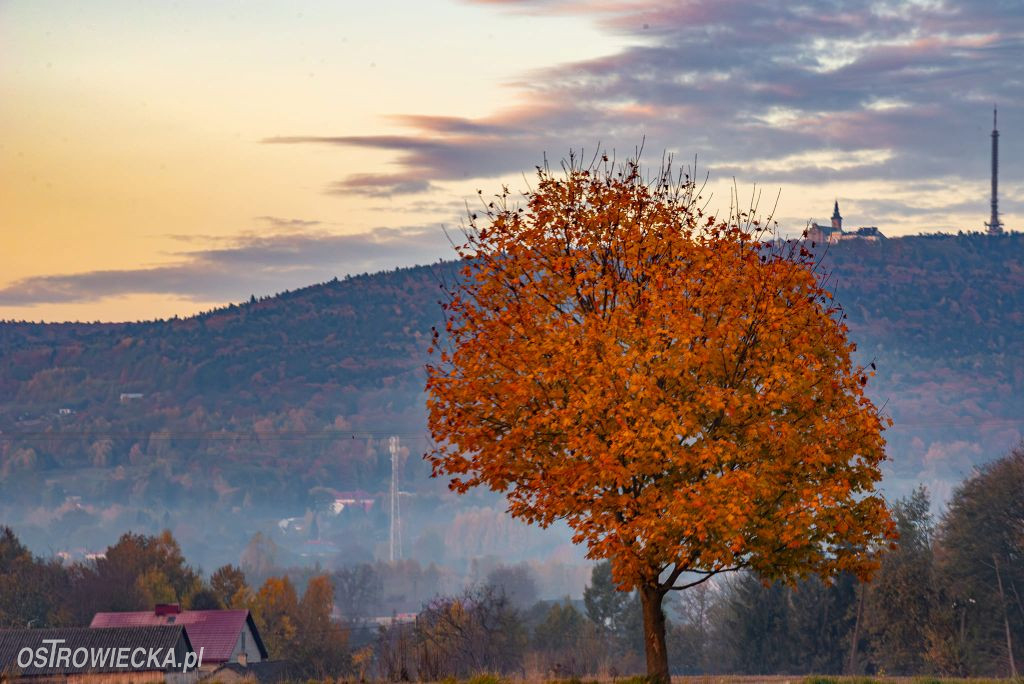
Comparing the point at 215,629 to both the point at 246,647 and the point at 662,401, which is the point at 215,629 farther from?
the point at 662,401

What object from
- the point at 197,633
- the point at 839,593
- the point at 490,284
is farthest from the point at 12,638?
the point at 490,284

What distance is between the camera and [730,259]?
34.4 metres

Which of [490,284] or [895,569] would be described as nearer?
[490,284]

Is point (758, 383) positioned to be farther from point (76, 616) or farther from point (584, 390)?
point (76, 616)

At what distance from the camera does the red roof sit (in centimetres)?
11412

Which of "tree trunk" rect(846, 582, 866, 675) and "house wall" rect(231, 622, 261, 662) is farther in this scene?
"house wall" rect(231, 622, 261, 662)

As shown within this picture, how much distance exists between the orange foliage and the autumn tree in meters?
0.05

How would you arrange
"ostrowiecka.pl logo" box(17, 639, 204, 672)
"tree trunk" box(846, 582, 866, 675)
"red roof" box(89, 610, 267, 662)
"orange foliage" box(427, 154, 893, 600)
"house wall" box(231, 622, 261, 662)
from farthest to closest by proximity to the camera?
"house wall" box(231, 622, 261, 662) → "red roof" box(89, 610, 267, 662) → "tree trunk" box(846, 582, 866, 675) → "ostrowiecka.pl logo" box(17, 639, 204, 672) → "orange foliage" box(427, 154, 893, 600)

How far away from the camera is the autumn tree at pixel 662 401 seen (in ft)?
105

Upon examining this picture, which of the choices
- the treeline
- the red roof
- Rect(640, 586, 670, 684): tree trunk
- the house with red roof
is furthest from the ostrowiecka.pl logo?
Rect(640, 586, 670, 684): tree trunk

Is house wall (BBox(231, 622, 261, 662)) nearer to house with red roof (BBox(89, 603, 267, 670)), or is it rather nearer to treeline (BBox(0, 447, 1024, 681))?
house with red roof (BBox(89, 603, 267, 670))

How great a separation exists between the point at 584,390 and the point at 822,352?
5583 millimetres

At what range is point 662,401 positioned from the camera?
32562 millimetres

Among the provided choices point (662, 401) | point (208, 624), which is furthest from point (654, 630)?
point (208, 624)
